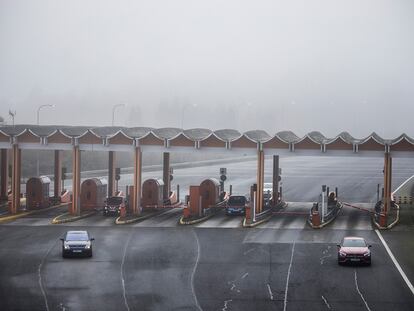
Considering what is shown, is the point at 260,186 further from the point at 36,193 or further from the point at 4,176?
the point at 4,176

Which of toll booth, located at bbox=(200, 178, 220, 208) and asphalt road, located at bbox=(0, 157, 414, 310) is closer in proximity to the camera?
asphalt road, located at bbox=(0, 157, 414, 310)

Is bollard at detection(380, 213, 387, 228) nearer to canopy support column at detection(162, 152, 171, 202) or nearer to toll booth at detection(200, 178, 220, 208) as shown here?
toll booth at detection(200, 178, 220, 208)

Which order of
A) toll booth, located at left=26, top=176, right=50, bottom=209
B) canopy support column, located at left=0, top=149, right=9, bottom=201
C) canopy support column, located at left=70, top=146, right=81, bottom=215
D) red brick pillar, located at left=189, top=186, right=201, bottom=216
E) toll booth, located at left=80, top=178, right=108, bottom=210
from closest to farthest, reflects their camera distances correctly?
red brick pillar, located at left=189, top=186, right=201, bottom=216 < canopy support column, located at left=70, top=146, right=81, bottom=215 < toll booth, located at left=80, top=178, right=108, bottom=210 < toll booth, located at left=26, top=176, right=50, bottom=209 < canopy support column, located at left=0, top=149, right=9, bottom=201

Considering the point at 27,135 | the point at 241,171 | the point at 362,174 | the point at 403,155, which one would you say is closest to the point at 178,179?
the point at 241,171

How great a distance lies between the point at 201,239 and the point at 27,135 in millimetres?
20261

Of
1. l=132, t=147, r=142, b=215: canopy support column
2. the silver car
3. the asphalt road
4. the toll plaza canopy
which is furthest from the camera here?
l=132, t=147, r=142, b=215: canopy support column

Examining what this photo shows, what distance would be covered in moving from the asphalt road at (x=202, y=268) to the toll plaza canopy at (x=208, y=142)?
4975 mm

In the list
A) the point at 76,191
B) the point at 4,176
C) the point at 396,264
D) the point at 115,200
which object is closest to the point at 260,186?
the point at 115,200

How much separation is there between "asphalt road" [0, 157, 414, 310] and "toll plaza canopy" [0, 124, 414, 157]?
16.3ft

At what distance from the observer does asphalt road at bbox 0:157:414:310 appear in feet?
96.2

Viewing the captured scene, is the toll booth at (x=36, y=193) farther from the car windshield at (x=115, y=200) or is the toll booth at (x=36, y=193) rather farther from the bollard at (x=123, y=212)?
the bollard at (x=123, y=212)

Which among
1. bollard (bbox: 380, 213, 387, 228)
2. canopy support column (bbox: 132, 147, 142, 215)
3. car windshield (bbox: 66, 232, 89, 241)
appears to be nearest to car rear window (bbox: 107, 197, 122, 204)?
canopy support column (bbox: 132, 147, 142, 215)

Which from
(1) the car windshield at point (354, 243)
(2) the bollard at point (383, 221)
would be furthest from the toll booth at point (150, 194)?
(1) the car windshield at point (354, 243)

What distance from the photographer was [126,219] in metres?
53.8
